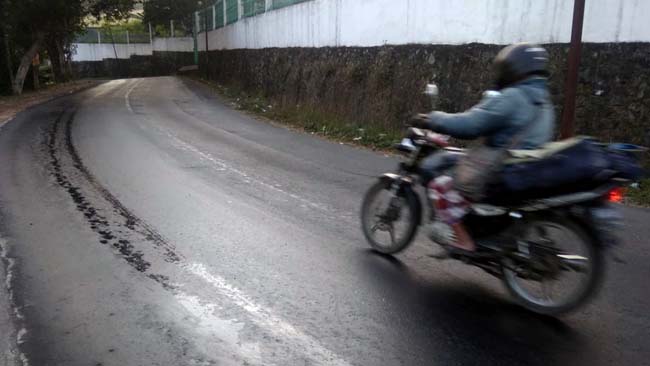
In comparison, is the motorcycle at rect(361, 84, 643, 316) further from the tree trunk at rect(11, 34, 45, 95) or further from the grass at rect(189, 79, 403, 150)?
the tree trunk at rect(11, 34, 45, 95)

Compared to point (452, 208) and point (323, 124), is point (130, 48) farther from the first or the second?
point (452, 208)

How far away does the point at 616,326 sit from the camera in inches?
151

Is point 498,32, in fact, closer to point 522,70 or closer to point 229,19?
point 522,70

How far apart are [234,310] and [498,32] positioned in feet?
28.4

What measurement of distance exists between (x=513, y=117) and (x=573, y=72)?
532 centimetres

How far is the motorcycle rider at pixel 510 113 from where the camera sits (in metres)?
4.01

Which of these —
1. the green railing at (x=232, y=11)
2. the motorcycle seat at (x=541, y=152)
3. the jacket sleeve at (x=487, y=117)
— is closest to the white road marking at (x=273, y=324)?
the motorcycle seat at (x=541, y=152)

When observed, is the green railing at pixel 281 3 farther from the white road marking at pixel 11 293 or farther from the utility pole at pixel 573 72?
the white road marking at pixel 11 293

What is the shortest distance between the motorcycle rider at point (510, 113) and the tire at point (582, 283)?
0.57m

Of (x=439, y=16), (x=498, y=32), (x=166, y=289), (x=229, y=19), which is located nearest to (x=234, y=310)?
(x=166, y=289)

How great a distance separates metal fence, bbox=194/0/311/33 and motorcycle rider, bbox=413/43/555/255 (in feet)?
55.3

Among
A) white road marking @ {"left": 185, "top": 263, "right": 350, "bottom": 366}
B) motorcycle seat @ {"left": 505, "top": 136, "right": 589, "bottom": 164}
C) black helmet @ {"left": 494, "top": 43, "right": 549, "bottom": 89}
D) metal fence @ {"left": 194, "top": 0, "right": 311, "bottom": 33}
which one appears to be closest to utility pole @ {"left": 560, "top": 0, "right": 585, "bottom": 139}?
black helmet @ {"left": 494, "top": 43, "right": 549, "bottom": 89}

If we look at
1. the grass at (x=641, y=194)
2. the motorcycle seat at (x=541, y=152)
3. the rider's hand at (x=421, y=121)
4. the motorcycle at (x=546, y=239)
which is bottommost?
the grass at (x=641, y=194)

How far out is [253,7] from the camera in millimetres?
26656
